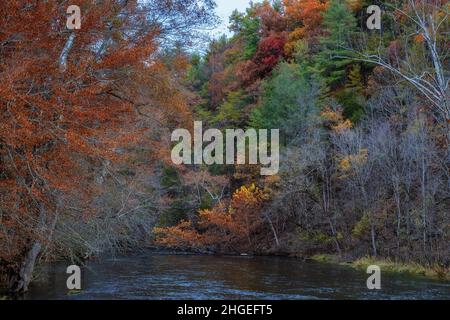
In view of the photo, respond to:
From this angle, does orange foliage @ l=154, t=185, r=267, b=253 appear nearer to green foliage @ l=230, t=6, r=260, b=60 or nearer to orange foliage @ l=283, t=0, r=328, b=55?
orange foliage @ l=283, t=0, r=328, b=55

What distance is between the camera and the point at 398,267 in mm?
21141

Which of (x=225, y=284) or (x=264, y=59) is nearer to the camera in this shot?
(x=225, y=284)

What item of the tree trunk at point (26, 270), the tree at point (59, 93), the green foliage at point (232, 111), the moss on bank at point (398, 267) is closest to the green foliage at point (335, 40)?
the green foliage at point (232, 111)

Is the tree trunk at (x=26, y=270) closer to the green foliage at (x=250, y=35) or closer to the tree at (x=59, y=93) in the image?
the tree at (x=59, y=93)

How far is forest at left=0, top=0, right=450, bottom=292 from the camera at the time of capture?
40.7 feet

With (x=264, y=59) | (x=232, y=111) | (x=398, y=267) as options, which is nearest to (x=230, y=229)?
(x=232, y=111)

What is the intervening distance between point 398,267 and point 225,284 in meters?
9.09

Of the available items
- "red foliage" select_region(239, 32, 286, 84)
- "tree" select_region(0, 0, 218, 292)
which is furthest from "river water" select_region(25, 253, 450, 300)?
"red foliage" select_region(239, 32, 286, 84)

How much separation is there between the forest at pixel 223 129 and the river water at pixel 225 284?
115 centimetres

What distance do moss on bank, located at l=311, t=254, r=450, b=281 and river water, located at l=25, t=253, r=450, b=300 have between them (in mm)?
1202

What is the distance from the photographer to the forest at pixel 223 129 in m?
12.4

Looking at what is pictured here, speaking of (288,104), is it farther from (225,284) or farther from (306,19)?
(225,284)
